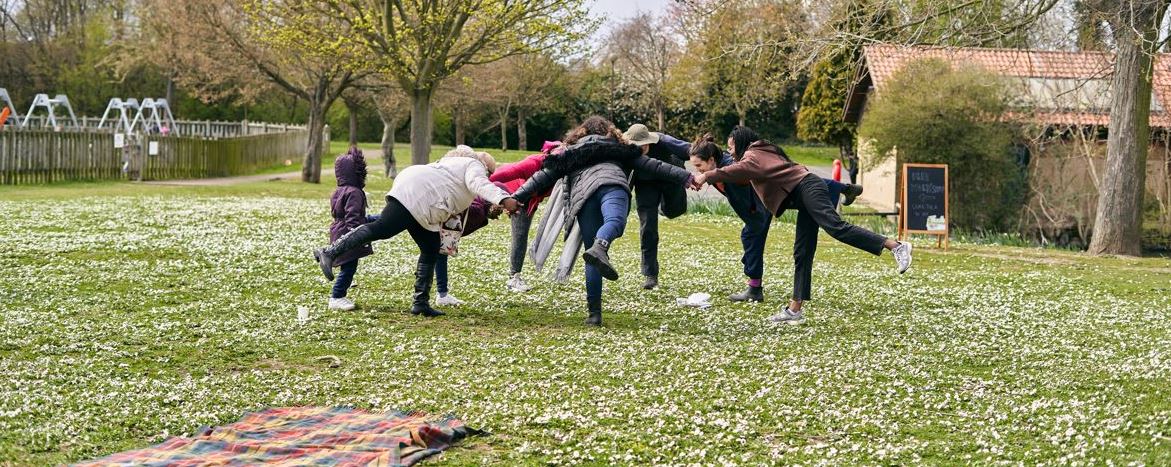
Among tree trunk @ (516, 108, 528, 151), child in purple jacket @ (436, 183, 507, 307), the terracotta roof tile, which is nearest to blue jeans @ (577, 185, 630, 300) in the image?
child in purple jacket @ (436, 183, 507, 307)

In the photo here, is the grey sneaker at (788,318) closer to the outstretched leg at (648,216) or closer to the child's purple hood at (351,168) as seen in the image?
the outstretched leg at (648,216)

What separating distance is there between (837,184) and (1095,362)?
3300 millimetres

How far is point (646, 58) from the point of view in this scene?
6875 cm

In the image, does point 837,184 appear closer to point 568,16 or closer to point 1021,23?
point 1021,23

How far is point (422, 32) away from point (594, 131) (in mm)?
20462

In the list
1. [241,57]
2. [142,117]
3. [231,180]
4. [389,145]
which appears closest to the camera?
[241,57]

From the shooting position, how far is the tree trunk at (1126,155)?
21.6 meters

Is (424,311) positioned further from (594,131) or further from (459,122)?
(459,122)

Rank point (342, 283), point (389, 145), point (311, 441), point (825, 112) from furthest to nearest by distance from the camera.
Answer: point (825, 112) → point (389, 145) → point (342, 283) → point (311, 441)

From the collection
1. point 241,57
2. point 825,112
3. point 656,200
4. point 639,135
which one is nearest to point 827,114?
point 825,112

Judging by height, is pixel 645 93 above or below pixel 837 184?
above

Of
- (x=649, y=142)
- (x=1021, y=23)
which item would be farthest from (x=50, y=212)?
(x=1021, y=23)

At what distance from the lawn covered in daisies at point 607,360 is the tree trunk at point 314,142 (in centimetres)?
2203

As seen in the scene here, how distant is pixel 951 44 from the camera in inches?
823
